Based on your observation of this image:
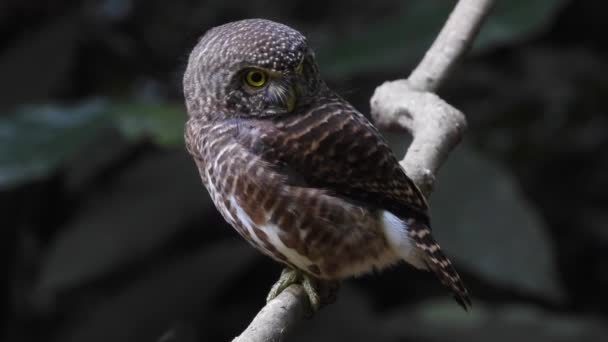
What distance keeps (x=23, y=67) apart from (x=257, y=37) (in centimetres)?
257

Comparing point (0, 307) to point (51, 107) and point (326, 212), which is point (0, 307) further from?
point (326, 212)

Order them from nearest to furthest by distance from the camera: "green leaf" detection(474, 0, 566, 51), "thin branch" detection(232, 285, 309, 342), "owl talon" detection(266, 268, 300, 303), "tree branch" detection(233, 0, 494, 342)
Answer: "thin branch" detection(232, 285, 309, 342) < "owl talon" detection(266, 268, 300, 303) < "tree branch" detection(233, 0, 494, 342) < "green leaf" detection(474, 0, 566, 51)

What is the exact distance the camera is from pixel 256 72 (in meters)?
2.40

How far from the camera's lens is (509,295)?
16.1ft

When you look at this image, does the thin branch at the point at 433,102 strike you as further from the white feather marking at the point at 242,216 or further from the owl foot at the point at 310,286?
the white feather marking at the point at 242,216

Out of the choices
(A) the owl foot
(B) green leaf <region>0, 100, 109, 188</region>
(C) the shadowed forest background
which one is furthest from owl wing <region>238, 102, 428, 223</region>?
(B) green leaf <region>0, 100, 109, 188</region>

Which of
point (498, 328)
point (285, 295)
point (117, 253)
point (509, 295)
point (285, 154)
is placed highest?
point (285, 154)

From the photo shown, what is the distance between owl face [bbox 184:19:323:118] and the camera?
2.36 meters

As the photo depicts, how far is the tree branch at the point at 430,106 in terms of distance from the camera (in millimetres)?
2600

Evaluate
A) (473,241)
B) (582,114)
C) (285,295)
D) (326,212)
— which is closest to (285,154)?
(326,212)

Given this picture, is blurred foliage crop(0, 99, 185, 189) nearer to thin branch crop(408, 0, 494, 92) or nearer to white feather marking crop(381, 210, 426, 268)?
thin branch crop(408, 0, 494, 92)

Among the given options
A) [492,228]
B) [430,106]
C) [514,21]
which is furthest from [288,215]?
[514,21]

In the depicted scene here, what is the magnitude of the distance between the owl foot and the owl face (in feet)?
1.41

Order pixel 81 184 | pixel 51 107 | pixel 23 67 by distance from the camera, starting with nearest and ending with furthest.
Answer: pixel 51 107
pixel 81 184
pixel 23 67
